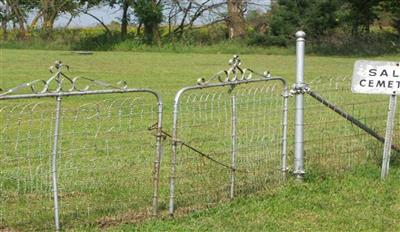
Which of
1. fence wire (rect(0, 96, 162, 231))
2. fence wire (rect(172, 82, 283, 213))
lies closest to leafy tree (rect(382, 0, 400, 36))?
fence wire (rect(172, 82, 283, 213))

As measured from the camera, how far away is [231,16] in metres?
47.4

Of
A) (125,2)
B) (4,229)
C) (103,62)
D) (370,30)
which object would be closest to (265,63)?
(103,62)

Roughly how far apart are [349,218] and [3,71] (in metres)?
18.4

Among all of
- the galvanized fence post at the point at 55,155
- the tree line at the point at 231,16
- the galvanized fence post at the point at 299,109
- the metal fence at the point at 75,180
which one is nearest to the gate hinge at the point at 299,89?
the galvanized fence post at the point at 299,109

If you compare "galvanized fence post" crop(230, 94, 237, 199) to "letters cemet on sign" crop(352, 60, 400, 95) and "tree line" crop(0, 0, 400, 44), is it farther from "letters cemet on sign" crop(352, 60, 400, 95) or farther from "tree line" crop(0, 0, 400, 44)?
"tree line" crop(0, 0, 400, 44)

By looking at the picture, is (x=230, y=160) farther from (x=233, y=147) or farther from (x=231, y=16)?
(x=231, y=16)

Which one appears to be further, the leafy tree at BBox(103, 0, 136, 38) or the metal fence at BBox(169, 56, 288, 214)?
the leafy tree at BBox(103, 0, 136, 38)

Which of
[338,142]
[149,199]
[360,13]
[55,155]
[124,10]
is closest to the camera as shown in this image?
[55,155]

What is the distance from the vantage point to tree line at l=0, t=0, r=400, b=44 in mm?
40250

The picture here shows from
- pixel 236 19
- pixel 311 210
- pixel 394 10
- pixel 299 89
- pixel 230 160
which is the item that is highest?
pixel 394 10

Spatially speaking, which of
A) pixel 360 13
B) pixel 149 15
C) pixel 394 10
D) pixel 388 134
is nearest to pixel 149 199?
pixel 388 134

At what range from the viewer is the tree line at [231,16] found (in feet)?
132

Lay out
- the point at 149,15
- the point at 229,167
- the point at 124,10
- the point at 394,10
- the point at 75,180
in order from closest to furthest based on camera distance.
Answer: the point at 229,167
the point at 75,180
the point at 394,10
the point at 149,15
the point at 124,10

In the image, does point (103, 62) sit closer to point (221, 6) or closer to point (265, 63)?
point (265, 63)
